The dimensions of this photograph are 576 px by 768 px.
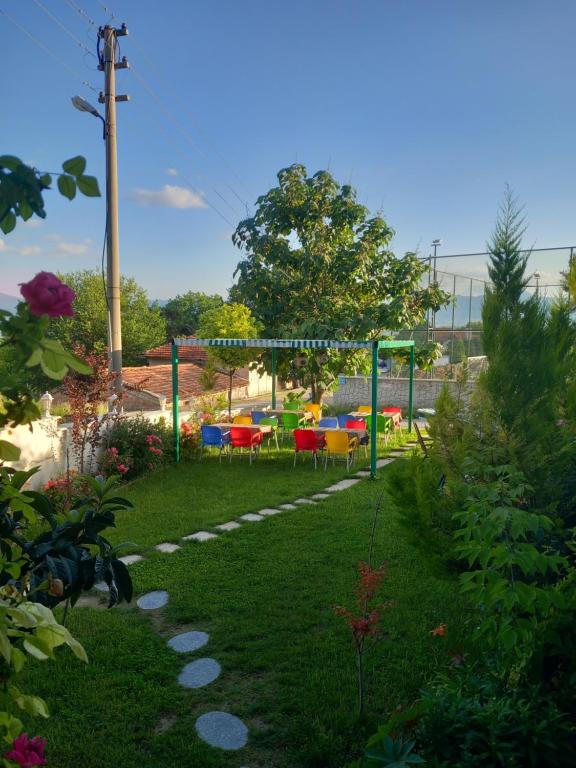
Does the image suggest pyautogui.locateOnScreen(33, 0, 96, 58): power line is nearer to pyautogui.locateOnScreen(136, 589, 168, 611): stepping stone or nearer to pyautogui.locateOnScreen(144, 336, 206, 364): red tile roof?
pyautogui.locateOnScreen(136, 589, 168, 611): stepping stone

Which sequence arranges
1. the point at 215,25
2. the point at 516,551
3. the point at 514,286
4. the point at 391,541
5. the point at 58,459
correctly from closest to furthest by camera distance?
the point at 516,551
the point at 514,286
the point at 391,541
the point at 58,459
the point at 215,25

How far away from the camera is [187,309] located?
56406 millimetres

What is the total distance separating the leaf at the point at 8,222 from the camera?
1.29 meters

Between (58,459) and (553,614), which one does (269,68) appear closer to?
(58,459)

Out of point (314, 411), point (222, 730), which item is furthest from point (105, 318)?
point (222, 730)

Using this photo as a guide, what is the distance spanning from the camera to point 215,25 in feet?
36.6

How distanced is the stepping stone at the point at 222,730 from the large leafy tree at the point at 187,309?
4803 cm

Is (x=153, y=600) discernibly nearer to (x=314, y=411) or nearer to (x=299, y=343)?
(x=299, y=343)

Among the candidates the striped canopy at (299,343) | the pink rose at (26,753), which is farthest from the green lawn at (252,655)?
the striped canopy at (299,343)

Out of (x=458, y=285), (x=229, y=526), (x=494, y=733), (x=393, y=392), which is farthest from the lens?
(x=393, y=392)

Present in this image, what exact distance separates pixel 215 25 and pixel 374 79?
392 centimetres

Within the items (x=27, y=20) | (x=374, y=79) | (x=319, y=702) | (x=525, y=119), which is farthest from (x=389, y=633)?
(x=525, y=119)

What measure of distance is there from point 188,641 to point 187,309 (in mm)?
54080

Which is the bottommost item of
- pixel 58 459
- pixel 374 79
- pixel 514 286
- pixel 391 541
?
pixel 391 541
